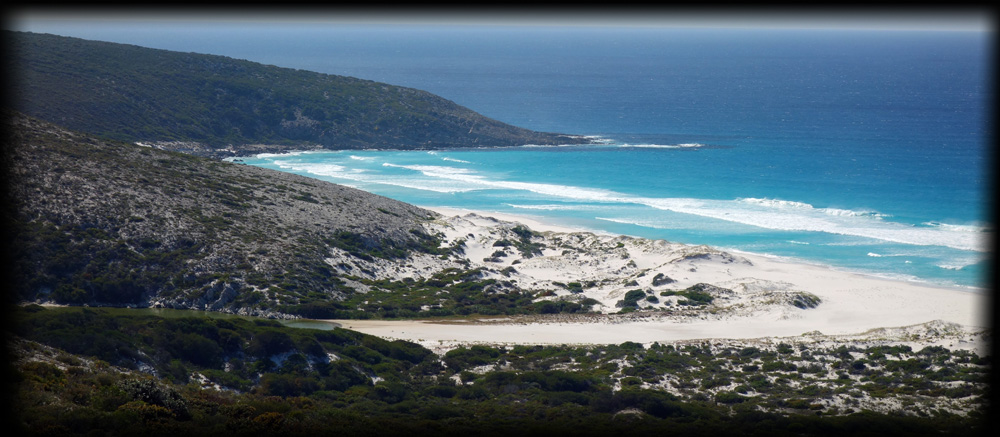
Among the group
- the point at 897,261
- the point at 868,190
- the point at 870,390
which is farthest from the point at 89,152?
the point at 868,190

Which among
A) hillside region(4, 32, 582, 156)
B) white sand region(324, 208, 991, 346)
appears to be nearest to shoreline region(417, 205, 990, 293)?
white sand region(324, 208, 991, 346)

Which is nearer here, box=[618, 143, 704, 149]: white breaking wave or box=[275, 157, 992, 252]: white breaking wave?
box=[275, 157, 992, 252]: white breaking wave

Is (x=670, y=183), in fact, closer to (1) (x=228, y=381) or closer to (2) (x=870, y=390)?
(2) (x=870, y=390)

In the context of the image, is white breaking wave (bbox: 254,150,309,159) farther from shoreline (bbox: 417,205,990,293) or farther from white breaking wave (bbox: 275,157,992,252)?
shoreline (bbox: 417,205,990,293)

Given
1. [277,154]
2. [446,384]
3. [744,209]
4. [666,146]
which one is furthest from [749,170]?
[446,384]

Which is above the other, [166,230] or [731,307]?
[166,230]

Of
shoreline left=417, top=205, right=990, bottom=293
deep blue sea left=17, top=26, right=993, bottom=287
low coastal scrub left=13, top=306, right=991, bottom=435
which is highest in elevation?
deep blue sea left=17, top=26, right=993, bottom=287

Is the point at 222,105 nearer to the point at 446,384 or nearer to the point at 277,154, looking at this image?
the point at 277,154
